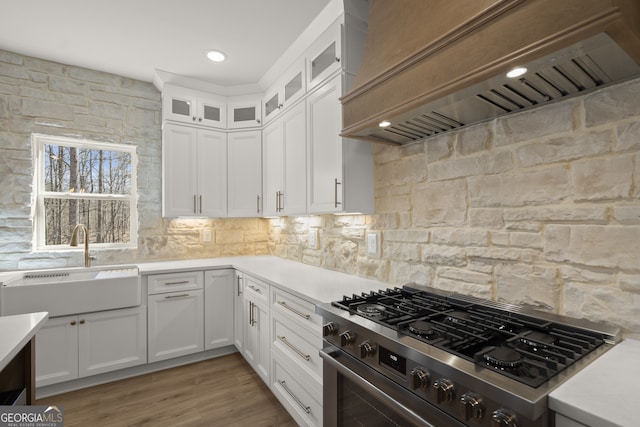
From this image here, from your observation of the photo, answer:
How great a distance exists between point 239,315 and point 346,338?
189 cm

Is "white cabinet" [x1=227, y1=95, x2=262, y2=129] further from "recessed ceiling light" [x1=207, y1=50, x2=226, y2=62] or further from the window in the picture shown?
the window

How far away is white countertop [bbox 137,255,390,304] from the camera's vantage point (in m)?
1.86

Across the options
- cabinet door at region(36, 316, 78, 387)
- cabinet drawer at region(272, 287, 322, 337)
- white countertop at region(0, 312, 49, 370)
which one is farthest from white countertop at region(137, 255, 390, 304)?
white countertop at region(0, 312, 49, 370)

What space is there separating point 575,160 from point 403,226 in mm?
960

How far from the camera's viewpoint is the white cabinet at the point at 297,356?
1723mm

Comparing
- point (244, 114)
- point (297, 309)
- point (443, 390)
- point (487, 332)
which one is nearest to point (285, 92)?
point (244, 114)

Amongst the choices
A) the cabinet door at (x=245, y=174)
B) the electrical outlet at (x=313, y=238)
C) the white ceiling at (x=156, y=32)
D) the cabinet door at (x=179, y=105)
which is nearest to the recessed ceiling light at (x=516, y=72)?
the white ceiling at (x=156, y=32)

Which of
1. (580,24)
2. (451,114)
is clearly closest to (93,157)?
(451,114)

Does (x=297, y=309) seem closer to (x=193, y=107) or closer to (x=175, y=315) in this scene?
(x=175, y=315)

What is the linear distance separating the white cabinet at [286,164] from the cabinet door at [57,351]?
1.90 metres

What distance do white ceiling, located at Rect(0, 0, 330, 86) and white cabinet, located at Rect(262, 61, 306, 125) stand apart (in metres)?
0.22

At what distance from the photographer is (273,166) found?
307cm

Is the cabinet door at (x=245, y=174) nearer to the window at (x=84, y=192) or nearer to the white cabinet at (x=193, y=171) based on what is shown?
the white cabinet at (x=193, y=171)

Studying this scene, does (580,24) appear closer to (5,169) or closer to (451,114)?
(451,114)
